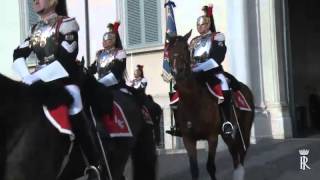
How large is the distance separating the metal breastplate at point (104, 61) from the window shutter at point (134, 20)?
29.0 feet

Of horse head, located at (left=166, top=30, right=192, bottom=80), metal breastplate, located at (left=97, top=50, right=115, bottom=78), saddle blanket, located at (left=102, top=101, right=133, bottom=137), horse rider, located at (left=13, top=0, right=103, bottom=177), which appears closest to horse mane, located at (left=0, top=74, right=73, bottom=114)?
horse rider, located at (left=13, top=0, right=103, bottom=177)

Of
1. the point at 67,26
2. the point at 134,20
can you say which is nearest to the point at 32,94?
the point at 67,26

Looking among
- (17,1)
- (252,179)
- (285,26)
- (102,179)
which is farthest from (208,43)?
(17,1)

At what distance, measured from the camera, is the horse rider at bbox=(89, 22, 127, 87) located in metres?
8.19

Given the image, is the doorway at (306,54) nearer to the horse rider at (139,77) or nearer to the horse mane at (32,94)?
the horse rider at (139,77)

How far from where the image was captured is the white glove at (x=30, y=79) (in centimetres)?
519

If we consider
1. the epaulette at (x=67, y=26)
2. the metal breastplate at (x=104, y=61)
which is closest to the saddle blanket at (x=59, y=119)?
the epaulette at (x=67, y=26)

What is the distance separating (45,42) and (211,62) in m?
4.25

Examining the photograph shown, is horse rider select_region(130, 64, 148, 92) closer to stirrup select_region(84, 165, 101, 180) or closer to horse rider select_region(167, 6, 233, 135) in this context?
horse rider select_region(167, 6, 233, 135)

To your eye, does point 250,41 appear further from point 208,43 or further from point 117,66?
point 117,66

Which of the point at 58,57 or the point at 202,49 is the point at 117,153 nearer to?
the point at 58,57

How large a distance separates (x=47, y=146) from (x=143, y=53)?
12.5 meters

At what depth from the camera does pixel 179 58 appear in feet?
28.3

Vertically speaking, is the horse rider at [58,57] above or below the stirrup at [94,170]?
above
